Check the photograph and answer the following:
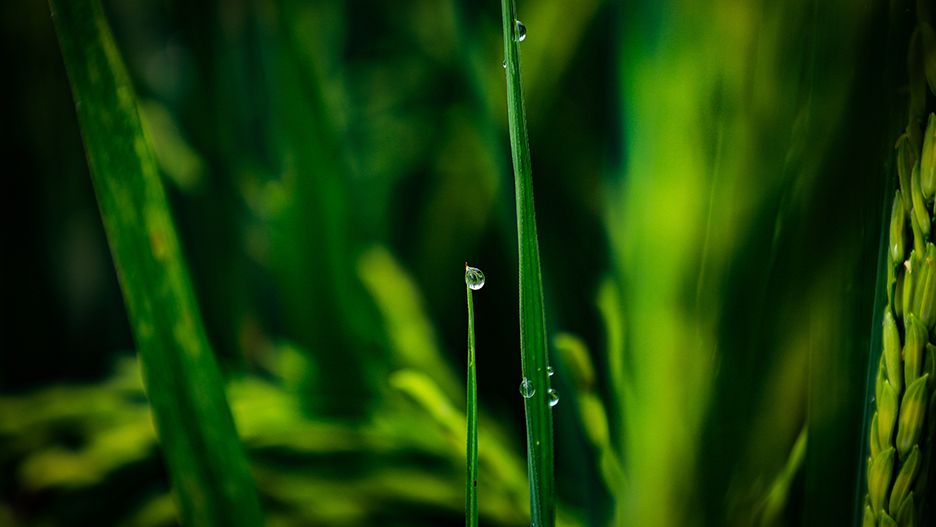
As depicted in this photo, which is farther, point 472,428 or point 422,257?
point 422,257

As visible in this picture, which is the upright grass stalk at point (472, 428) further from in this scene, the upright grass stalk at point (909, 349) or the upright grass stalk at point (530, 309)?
the upright grass stalk at point (909, 349)

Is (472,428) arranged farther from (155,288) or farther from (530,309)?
(155,288)

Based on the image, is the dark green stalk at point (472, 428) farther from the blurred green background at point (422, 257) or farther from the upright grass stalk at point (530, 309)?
the blurred green background at point (422, 257)

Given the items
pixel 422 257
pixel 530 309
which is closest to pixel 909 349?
pixel 530 309

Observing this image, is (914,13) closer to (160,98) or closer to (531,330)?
(531,330)

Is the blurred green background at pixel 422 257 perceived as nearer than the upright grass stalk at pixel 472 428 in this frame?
No

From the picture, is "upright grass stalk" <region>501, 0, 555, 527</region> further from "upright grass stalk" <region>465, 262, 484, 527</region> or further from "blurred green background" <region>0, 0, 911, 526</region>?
"blurred green background" <region>0, 0, 911, 526</region>

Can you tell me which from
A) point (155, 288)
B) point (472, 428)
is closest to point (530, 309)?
point (472, 428)

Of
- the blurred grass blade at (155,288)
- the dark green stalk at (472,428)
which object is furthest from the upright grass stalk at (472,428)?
the blurred grass blade at (155,288)
